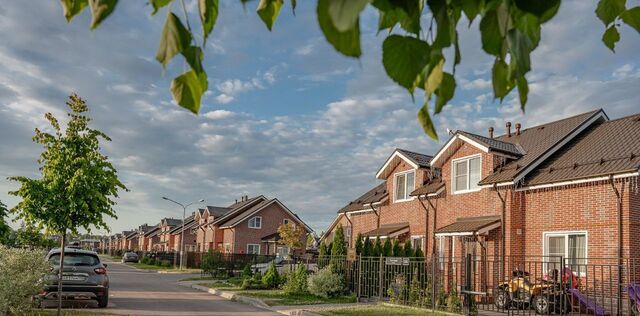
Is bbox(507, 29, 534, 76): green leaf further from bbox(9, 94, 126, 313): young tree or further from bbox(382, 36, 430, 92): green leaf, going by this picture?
bbox(9, 94, 126, 313): young tree

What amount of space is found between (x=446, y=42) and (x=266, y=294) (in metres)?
20.9

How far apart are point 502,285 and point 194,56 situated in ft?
53.4

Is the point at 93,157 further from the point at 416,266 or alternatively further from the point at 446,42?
the point at 446,42

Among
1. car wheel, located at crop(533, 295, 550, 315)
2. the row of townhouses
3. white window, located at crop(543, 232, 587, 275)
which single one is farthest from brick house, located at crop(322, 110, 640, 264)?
the row of townhouses

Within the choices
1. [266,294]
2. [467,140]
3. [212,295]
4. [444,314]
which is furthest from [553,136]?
[212,295]

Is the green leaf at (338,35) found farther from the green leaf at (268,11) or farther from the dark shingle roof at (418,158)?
the dark shingle roof at (418,158)

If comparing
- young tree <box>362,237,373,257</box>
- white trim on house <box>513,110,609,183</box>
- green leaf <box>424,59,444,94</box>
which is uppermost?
white trim on house <box>513,110,609,183</box>

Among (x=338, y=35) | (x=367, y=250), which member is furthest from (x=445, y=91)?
(x=367, y=250)

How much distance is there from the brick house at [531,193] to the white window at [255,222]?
30.4 metres

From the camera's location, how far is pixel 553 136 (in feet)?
72.2

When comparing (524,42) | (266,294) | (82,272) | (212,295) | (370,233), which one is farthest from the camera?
(370,233)

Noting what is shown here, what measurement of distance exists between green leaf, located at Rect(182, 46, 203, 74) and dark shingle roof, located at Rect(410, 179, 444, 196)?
23271 millimetres

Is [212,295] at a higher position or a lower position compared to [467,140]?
lower

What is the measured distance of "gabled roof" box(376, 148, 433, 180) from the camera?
86.8 feet
